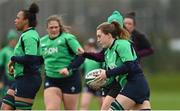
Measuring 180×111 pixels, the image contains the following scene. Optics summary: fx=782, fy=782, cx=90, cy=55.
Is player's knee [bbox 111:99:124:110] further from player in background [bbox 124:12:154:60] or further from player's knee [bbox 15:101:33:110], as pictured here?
player in background [bbox 124:12:154:60]

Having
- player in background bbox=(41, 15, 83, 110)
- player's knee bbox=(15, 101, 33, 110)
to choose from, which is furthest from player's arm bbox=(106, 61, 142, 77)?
player in background bbox=(41, 15, 83, 110)

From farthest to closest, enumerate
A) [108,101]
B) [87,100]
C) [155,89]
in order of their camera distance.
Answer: [155,89]
[87,100]
[108,101]

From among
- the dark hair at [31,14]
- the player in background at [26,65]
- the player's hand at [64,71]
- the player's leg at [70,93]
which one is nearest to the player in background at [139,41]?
the player's leg at [70,93]

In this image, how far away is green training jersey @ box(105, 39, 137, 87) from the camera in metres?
10.5

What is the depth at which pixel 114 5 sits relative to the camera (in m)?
40.3

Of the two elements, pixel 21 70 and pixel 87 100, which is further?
pixel 87 100

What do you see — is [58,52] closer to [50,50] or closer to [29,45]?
[50,50]

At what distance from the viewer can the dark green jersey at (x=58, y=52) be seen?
13.0 m

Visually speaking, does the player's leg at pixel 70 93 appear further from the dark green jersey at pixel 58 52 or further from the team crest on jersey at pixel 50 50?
the team crest on jersey at pixel 50 50

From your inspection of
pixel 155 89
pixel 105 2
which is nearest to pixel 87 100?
pixel 155 89

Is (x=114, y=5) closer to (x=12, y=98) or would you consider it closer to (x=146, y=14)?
(x=146, y=14)

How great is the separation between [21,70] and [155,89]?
22.4 metres

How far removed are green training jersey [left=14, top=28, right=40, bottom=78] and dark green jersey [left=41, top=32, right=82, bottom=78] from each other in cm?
119

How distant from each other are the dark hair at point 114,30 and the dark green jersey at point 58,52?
2.07 metres
